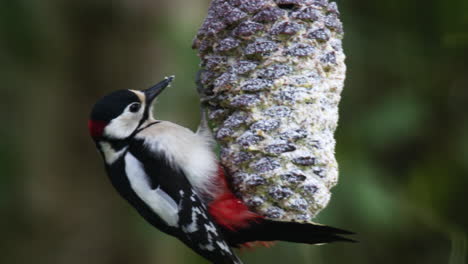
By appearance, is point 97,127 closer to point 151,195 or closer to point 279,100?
point 151,195

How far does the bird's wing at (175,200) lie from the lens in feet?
8.72

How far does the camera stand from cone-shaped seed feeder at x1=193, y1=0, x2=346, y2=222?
246 cm

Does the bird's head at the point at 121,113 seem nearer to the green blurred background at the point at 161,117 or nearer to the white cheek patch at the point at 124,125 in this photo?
the white cheek patch at the point at 124,125

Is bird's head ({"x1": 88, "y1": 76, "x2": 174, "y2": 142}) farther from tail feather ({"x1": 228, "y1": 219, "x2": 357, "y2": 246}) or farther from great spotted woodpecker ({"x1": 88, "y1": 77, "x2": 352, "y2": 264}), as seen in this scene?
tail feather ({"x1": 228, "y1": 219, "x2": 357, "y2": 246})

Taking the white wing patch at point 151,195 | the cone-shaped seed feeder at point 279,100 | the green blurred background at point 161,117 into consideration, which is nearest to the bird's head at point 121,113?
the white wing patch at point 151,195

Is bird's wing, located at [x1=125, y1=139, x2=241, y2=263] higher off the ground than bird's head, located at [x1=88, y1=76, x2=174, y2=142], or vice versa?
bird's head, located at [x1=88, y1=76, x2=174, y2=142]

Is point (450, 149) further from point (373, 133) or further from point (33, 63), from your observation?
point (33, 63)

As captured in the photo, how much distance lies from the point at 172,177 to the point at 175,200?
9cm

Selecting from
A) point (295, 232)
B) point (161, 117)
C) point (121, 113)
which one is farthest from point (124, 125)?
point (161, 117)

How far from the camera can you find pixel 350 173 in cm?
375

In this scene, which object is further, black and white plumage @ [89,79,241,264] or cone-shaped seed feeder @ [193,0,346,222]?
black and white plumage @ [89,79,241,264]

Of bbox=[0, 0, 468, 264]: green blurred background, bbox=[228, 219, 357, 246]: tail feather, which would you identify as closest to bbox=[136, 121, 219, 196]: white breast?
bbox=[228, 219, 357, 246]: tail feather

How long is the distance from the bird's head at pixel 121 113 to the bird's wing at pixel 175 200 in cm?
7

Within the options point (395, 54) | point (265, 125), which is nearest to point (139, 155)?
point (265, 125)
